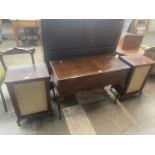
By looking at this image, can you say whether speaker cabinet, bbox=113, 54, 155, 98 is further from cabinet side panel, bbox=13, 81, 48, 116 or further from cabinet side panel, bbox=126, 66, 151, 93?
cabinet side panel, bbox=13, 81, 48, 116

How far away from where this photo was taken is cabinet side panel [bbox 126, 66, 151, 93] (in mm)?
1715

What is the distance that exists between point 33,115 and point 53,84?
418 millimetres

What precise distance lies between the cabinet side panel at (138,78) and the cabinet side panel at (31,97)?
3.71 feet

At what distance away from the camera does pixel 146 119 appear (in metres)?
1.73

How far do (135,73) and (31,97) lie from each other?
1.27 m

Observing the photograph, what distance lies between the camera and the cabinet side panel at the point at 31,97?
1.29 meters

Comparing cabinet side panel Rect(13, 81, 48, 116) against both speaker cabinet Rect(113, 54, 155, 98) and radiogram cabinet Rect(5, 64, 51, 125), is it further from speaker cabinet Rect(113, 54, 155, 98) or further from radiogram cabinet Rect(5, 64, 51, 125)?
speaker cabinet Rect(113, 54, 155, 98)

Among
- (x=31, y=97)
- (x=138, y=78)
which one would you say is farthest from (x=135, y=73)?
(x=31, y=97)

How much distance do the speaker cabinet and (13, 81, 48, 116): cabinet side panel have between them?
105 centimetres

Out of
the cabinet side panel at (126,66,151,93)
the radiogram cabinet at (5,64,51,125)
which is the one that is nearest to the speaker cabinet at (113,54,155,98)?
the cabinet side panel at (126,66,151,93)

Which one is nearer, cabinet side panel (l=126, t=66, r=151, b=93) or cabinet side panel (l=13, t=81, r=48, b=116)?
cabinet side panel (l=13, t=81, r=48, b=116)

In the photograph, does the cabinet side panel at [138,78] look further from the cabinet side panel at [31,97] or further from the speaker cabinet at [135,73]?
the cabinet side panel at [31,97]
